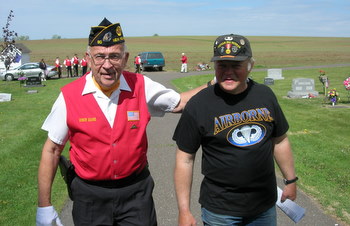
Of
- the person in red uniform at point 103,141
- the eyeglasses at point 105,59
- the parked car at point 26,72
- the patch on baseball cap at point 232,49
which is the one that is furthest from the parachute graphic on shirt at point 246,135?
the parked car at point 26,72

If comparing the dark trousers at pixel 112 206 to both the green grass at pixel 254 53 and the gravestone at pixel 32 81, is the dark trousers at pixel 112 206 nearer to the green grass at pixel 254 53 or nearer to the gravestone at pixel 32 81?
the gravestone at pixel 32 81

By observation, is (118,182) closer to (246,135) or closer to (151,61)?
(246,135)

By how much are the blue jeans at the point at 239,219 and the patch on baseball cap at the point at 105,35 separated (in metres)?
1.40

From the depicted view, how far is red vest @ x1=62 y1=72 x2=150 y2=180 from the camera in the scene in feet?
9.07

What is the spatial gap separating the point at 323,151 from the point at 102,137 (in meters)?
6.28

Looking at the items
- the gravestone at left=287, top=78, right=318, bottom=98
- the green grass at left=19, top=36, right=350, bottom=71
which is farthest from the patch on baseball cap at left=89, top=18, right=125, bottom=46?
the green grass at left=19, top=36, right=350, bottom=71

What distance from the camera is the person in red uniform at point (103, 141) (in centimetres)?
278

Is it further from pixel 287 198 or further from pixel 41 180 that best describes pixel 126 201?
pixel 287 198

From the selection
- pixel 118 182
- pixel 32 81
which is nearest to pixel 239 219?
pixel 118 182

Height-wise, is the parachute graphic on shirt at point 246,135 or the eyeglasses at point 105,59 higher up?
the eyeglasses at point 105,59

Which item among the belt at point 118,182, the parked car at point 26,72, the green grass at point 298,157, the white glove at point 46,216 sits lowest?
the parked car at point 26,72

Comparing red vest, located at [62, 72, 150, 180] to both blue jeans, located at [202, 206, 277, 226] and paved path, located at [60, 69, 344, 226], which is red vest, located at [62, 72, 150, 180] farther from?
paved path, located at [60, 69, 344, 226]

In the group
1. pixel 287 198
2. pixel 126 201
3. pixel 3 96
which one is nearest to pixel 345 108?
pixel 287 198

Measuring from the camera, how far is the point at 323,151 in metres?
7.95
